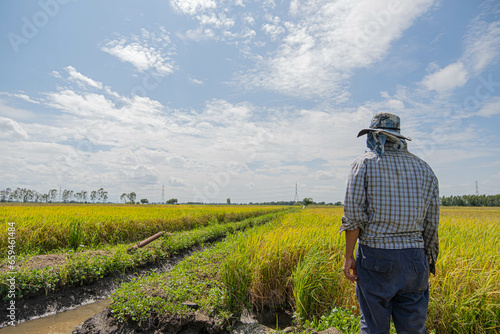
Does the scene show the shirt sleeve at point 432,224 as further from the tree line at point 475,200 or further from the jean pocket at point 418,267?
the tree line at point 475,200

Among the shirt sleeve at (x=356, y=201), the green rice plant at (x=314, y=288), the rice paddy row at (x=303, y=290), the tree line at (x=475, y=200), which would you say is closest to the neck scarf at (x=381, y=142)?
the shirt sleeve at (x=356, y=201)

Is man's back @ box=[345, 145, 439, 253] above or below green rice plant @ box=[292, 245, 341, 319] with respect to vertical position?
above

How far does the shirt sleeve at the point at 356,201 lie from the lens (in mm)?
2008

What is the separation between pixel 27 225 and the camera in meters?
6.84

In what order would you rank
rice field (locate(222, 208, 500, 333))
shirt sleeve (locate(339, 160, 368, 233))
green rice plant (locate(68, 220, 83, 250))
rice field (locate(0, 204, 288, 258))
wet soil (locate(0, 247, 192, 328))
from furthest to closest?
1. green rice plant (locate(68, 220, 83, 250))
2. rice field (locate(0, 204, 288, 258))
3. wet soil (locate(0, 247, 192, 328))
4. rice field (locate(222, 208, 500, 333))
5. shirt sleeve (locate(339, 160, 368, 233))

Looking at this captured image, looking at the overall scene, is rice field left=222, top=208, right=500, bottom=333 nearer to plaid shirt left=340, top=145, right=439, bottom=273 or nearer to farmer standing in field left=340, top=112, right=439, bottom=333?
farmer standing in field left=340, top=112, right=439, bottom=333

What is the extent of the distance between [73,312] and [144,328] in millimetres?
1893

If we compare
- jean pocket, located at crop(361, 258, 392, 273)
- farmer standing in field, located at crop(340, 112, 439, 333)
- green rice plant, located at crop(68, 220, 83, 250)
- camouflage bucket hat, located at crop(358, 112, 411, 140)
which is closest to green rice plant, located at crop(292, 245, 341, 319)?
farmer standing in field, located at crop(340, 112, 439, 333)

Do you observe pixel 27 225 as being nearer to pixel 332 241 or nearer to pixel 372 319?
pixel 332 241

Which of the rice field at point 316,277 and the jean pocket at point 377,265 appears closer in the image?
the jean pocket at point 377,265

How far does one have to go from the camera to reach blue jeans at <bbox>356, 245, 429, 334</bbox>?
189cm

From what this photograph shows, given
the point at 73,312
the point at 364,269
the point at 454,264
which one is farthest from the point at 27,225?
the point at 454,264

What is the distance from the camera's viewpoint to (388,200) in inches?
78.2

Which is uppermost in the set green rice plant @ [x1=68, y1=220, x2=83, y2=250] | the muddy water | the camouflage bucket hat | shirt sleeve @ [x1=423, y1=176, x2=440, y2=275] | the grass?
the camouflage bucket hat
